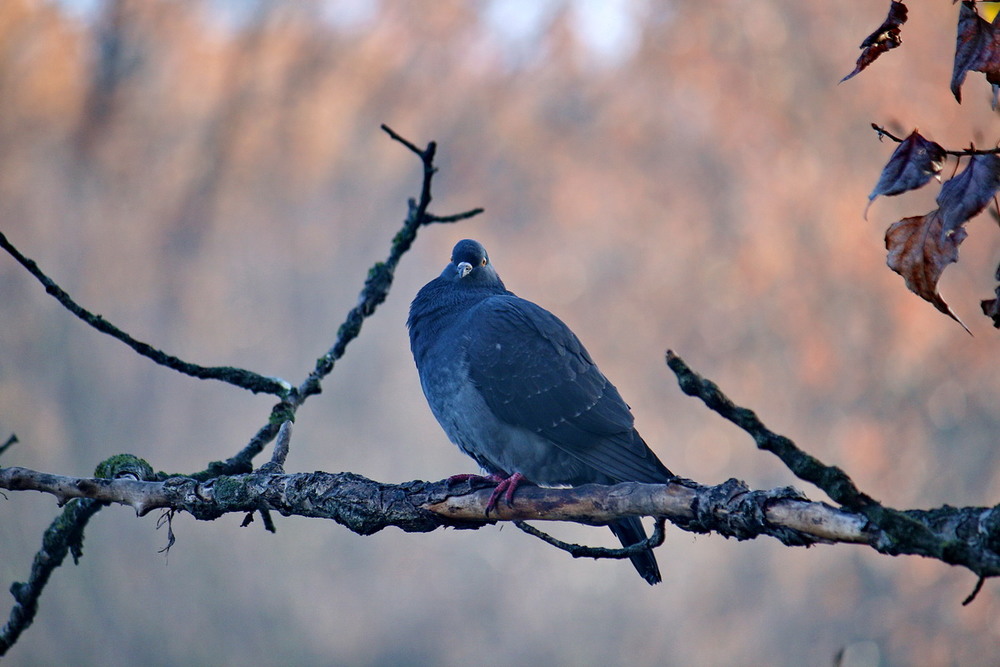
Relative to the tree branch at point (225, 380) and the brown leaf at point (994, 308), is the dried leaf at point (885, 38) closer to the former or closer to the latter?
the brown leaf at point (994, 308)

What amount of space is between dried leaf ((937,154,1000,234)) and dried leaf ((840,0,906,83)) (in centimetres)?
30

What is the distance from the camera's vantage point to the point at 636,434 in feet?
12.7

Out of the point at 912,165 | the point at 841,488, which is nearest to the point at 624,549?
the point at 841,488

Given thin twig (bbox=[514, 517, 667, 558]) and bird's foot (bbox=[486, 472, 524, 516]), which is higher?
bird's foot (bbox=[486, 472, 524, 516])

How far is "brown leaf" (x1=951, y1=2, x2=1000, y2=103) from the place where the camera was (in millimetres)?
1512

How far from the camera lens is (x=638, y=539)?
12.1 ft

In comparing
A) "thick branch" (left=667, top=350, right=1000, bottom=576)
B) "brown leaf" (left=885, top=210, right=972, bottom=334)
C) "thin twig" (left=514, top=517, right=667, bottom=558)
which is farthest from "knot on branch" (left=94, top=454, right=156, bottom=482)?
"brown leaf" (left=885, top=210, right=972, bottom=334)

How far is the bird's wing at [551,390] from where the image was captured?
3.76 m

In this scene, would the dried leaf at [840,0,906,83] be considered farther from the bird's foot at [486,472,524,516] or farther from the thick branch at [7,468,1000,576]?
the bird's foot at [486,472,524,516]

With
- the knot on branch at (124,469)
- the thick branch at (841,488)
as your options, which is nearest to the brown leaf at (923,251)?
the thick branch at (841,488)

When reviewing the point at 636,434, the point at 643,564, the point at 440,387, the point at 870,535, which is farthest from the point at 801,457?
the point at 440,387

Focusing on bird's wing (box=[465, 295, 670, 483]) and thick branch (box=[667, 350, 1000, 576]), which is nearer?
thick branch (box=[667, 350, 1000, 576])

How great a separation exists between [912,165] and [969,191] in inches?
4.5

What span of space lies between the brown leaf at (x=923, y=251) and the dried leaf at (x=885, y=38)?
1.11ft
